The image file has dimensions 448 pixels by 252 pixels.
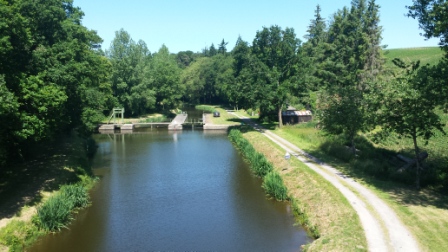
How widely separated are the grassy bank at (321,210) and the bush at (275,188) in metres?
0.50

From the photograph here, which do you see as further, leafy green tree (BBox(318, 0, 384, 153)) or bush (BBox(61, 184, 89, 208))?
leafy green tree (BBox(318, 0, 384, 153))

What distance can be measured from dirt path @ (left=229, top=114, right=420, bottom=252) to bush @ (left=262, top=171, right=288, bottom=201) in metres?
3.14

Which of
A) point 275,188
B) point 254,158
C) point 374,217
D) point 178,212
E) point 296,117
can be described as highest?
point 296,117

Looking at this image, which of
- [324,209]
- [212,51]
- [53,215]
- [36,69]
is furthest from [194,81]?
[324,209]

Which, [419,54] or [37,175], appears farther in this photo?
[419,54]

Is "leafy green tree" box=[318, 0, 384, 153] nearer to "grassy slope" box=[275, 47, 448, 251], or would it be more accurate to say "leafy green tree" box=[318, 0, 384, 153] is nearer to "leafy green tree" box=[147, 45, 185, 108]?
"grassy slope" box=[275, 47, 448, 251]

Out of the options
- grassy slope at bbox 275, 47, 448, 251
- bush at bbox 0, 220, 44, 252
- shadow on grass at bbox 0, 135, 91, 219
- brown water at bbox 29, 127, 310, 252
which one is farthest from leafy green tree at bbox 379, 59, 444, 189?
shadow on grass at bbox 0, 135, 91, 219

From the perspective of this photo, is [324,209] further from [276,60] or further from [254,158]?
[276,60]

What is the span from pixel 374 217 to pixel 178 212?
1094 centimetres

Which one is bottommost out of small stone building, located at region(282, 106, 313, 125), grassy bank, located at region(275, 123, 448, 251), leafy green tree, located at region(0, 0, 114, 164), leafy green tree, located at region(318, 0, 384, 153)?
grassy bank, located at region(275, 123, 448, 251)

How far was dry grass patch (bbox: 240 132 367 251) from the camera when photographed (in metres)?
15.0

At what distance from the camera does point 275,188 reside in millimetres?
23531

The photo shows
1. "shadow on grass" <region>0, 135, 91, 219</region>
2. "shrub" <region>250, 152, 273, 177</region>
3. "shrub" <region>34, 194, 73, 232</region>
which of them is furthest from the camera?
"shrub" <region>250, 152, 273, 177</region>

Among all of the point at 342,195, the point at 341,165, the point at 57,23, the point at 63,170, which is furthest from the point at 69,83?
the point at 341,165
